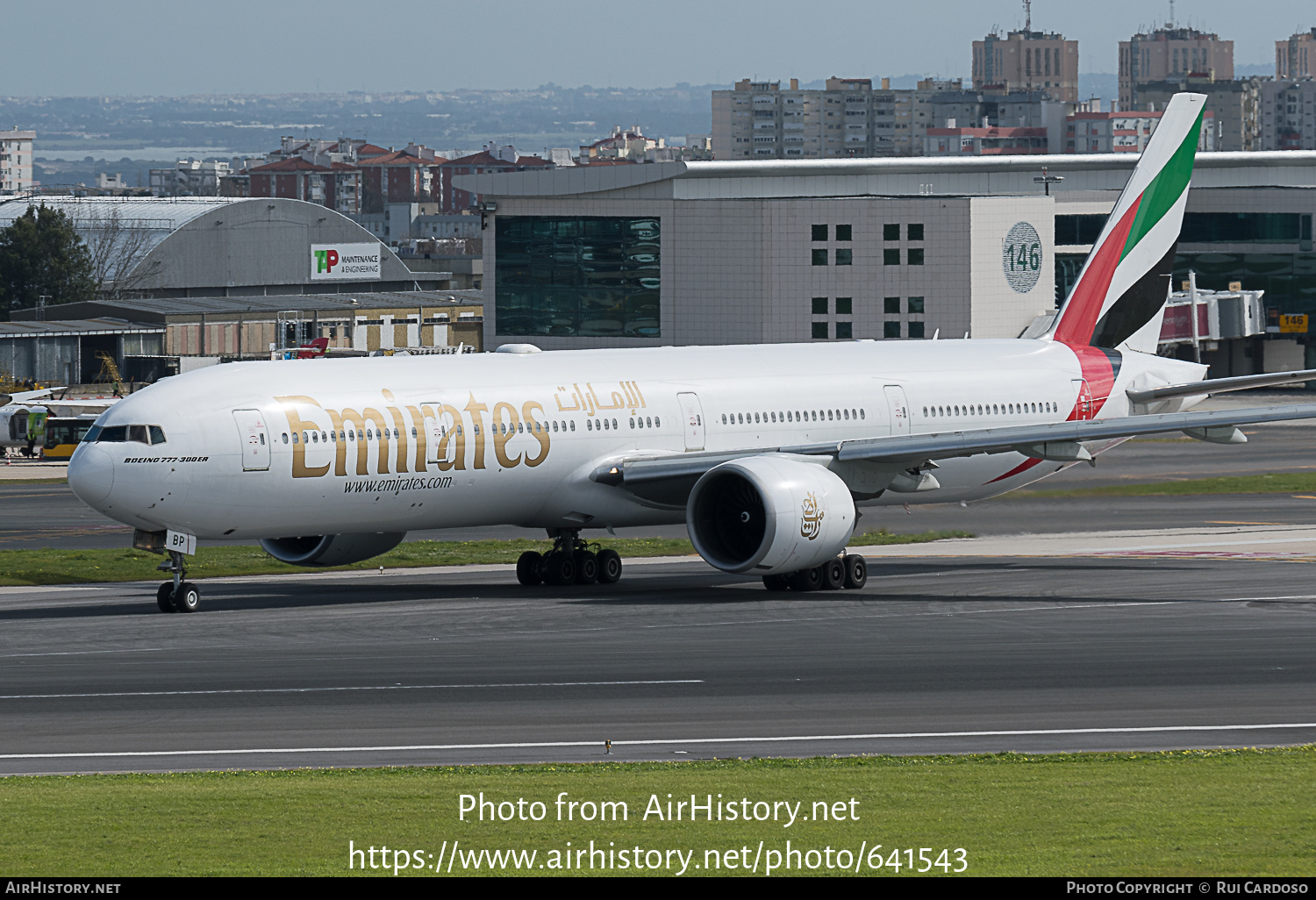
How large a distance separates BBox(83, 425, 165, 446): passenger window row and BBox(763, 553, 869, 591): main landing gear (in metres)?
13.1

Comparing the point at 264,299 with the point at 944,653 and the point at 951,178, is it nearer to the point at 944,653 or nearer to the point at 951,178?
the point at 951,178

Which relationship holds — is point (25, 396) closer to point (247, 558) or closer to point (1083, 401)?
point (247, 558)

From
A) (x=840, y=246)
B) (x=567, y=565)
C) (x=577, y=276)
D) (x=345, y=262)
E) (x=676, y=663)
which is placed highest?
(x=345, y=262)

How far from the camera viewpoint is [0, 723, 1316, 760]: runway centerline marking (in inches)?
918

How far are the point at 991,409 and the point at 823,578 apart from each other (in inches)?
313

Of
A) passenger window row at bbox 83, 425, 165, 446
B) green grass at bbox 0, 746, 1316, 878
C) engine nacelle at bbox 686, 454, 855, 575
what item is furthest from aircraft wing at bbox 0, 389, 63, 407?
green grass at bbox 0, 746, 1316, 878

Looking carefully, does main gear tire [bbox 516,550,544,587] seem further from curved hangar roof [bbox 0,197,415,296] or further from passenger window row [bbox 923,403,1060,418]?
curved hangar roof [bbox 0,197,415,296]

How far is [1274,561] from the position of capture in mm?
44094

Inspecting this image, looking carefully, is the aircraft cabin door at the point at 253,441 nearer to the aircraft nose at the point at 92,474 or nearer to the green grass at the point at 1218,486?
the aircraft nose at the point at 92,474

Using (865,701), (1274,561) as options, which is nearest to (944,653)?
(865,701)

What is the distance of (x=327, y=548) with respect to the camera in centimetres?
3991

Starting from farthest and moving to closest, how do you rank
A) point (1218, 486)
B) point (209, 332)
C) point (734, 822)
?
1. point (209, 332)
2. point (1218, 486)
3. point (734, 822)

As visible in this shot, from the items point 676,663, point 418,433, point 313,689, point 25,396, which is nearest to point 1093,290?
point 418,433
